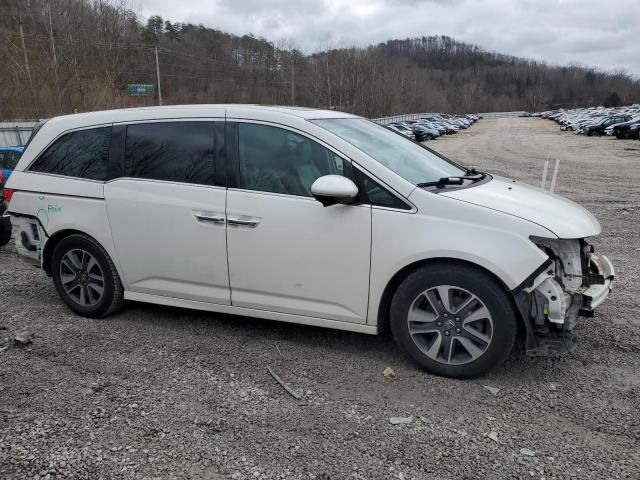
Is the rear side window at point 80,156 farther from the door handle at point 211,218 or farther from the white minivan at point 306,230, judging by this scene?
the door handle at point 211,218

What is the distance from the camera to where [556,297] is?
3.24 m

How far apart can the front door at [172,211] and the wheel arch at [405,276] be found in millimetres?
1210

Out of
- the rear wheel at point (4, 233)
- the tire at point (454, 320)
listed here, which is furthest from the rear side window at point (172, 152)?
the rear wheel at point (4, 233)

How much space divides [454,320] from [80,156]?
3380 mm

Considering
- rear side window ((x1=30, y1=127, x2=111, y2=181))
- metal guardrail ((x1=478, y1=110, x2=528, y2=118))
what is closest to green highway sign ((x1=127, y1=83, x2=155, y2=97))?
rear side window ((x1=30, y1=127, x2=111, y2=181))

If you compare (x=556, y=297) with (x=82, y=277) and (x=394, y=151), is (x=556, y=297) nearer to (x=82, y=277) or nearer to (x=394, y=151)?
(x=394, y=151)

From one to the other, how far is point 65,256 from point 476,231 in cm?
352

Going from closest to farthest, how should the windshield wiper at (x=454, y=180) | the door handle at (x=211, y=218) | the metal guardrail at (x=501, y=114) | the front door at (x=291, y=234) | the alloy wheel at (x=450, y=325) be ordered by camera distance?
the alloy wheel at (x=450, y=325) → the front door at (x=291, y=234) → the windshield wiper at (x=454, y=180) → the door handle at (x=211, y=218) → the metal guardrail at (x=501, y=114)

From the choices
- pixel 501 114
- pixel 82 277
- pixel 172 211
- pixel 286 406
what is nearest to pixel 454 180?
pixel 286 406

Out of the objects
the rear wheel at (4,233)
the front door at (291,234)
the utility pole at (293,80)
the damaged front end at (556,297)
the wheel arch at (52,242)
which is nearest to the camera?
the damaged front end at (556,297)

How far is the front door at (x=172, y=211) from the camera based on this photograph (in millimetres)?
3984

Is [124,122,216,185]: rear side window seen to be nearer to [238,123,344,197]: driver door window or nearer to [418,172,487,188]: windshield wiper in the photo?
[238,123,344,197]: driver door window

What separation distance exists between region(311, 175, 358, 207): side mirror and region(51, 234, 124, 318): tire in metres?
2.11

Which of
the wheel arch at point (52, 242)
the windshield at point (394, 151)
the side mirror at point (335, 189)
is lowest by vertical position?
the wheel arch at point (52, 242)
